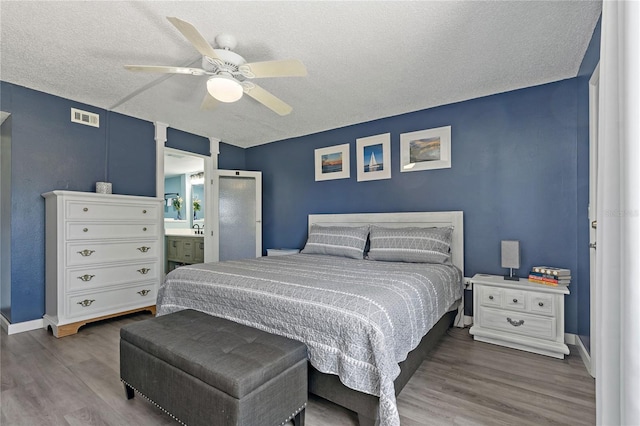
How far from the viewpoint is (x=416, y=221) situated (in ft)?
11.5

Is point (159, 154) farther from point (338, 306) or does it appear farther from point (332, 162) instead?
point (338, 306)

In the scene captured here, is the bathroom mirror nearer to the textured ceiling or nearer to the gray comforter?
the textured ceiling

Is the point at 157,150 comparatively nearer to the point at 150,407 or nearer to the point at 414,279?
the point at 150,407

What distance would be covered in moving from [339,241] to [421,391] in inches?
71.0

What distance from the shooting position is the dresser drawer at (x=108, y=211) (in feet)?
9.76

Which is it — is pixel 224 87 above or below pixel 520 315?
above

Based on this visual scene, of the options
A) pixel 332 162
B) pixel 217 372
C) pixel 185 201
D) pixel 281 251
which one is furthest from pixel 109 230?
pixel 185 201

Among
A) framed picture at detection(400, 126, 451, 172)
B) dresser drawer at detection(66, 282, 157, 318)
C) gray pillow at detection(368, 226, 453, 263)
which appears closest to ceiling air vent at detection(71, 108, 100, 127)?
dresser drawer at detection(66, 282, 157, 318)

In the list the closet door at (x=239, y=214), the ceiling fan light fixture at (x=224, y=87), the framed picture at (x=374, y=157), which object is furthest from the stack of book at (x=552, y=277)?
the closet door at (x=239, y=214)

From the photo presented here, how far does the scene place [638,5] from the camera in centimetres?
74

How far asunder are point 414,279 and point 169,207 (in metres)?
6.23

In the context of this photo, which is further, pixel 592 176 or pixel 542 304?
pixel 542 304

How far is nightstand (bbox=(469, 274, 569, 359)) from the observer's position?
2.42m

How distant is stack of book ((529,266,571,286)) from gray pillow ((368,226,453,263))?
0.74 m
